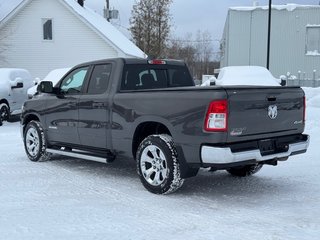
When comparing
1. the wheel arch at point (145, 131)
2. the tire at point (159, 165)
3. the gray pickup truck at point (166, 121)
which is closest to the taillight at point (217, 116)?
the gray pickup truck at point (166, 121)

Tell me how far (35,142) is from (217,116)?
423 cm

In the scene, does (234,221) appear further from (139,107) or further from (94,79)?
(94,79)

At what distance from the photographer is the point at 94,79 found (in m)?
7.12

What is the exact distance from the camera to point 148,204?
551 centimetres

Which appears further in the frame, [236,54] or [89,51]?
[236,54]

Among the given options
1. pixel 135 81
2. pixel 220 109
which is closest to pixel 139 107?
pixel 135 81

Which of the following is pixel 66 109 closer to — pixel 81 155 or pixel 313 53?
pixel 81 155

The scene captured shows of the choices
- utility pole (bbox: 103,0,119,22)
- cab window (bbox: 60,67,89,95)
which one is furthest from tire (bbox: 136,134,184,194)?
utility pole (bbox: 103,0,119,22)

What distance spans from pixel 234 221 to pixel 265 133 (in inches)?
51.6

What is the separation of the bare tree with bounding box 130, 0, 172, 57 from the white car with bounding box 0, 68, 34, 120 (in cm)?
1928

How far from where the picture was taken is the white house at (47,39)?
2628 centimetres

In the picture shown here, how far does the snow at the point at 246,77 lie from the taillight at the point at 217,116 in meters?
10.3

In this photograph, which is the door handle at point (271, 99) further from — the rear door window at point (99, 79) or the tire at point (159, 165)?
the rear door window at point (99, 79)

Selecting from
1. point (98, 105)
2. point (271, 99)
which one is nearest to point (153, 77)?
point (98, 105)
